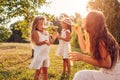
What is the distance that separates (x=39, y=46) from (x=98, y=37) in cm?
371

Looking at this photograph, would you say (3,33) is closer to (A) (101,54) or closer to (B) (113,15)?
(A) (101,54)

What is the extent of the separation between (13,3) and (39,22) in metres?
6.22

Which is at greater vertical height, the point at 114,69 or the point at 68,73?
the point at 114,69

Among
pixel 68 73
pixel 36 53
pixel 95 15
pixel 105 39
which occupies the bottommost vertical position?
pixel 68 73

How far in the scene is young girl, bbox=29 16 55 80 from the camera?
8.86 metres

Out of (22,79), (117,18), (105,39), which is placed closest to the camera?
(105,39)

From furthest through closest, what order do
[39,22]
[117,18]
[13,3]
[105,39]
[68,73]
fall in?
[117,18] → [13,3] → [68,73] → [39,22] → [105,39]

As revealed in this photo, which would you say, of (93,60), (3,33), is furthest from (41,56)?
(3,33)

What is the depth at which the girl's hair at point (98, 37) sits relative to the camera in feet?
17.6

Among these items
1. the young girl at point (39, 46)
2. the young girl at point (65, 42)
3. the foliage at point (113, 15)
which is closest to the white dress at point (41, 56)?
the young girl at point (39, 46)

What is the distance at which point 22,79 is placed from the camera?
397 inches

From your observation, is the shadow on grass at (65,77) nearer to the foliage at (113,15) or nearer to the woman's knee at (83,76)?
the woman's knee at (83,76)

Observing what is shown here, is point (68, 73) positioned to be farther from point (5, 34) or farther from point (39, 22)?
point (5, 34)

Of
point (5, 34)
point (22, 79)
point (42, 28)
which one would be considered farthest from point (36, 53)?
point (5, 34)
